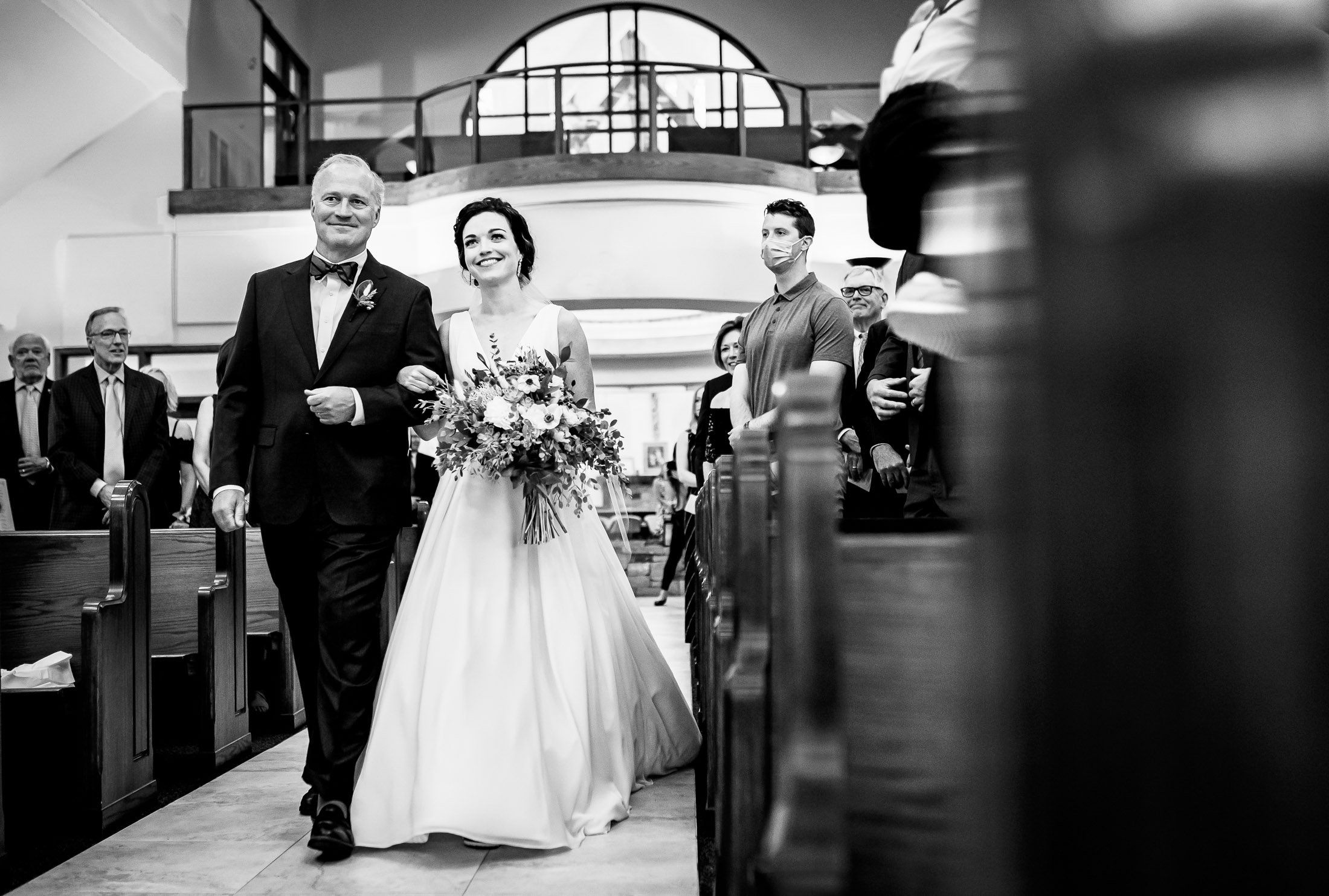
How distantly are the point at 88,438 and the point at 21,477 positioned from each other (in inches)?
35.7

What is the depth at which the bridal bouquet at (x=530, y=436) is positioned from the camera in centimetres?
289

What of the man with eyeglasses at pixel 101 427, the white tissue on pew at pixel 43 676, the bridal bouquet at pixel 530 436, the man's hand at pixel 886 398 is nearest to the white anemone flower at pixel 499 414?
the bridal bouquet at pixel 530 436

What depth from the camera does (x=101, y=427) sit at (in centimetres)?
580

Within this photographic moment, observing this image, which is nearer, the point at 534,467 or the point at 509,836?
the point at 509,836

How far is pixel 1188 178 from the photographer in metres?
0.24

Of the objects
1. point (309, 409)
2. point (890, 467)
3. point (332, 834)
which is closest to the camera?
Result: point (332, 834)

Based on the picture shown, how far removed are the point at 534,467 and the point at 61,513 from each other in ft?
13.1

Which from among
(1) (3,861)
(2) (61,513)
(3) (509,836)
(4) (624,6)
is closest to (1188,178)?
(3) (509,836)

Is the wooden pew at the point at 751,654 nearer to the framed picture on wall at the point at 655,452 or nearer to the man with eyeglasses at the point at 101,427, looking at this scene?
the man with eyeglasses at the point at 101,427

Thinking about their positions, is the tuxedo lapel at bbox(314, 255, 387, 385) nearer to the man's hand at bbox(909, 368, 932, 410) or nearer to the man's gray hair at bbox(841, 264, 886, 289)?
the man's hand at bbox(909, 368, 932, 410)

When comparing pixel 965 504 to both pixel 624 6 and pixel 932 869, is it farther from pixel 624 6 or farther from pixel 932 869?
pixel 624 6

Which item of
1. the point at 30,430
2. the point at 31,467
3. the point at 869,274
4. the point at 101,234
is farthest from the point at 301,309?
the point at 101,234

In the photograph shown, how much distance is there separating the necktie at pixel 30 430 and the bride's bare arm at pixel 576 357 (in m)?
4.63

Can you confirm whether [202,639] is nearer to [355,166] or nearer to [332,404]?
[332,404]
